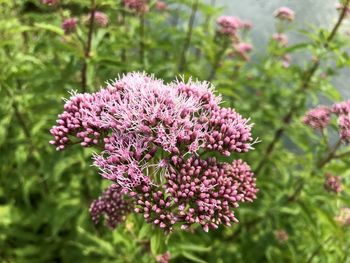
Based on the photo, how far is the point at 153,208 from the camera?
211cm

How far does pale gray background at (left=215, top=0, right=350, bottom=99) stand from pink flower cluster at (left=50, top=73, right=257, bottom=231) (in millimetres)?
3619

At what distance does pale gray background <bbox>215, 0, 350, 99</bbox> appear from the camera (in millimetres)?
6250

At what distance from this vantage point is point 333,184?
138 inches

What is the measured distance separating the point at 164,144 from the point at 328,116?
2.14 meters

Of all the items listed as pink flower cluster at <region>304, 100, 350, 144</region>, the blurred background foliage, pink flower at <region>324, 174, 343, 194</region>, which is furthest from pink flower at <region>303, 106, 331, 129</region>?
pink flower at <region>324, 174, 343, 194</region>

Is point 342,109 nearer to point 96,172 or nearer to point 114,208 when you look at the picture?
point 114,208

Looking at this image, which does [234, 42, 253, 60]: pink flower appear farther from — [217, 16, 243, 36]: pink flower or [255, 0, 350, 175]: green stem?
[255, 0, 350, 175]: green stem

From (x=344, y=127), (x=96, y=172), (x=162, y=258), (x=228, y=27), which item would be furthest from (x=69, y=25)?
(x=344, y=127)

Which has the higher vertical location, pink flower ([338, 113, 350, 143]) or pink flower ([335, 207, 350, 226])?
pink flower ([338, 113, 350, 143])

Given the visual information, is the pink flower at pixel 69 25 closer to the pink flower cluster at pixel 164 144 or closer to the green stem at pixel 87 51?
the green stem at pixel 87 51

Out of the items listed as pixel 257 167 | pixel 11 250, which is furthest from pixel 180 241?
pixel 11 250

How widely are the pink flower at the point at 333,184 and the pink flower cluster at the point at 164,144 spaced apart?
1.42m

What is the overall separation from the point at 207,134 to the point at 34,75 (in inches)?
77.6

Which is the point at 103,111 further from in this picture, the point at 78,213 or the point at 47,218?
the point at 47,218
